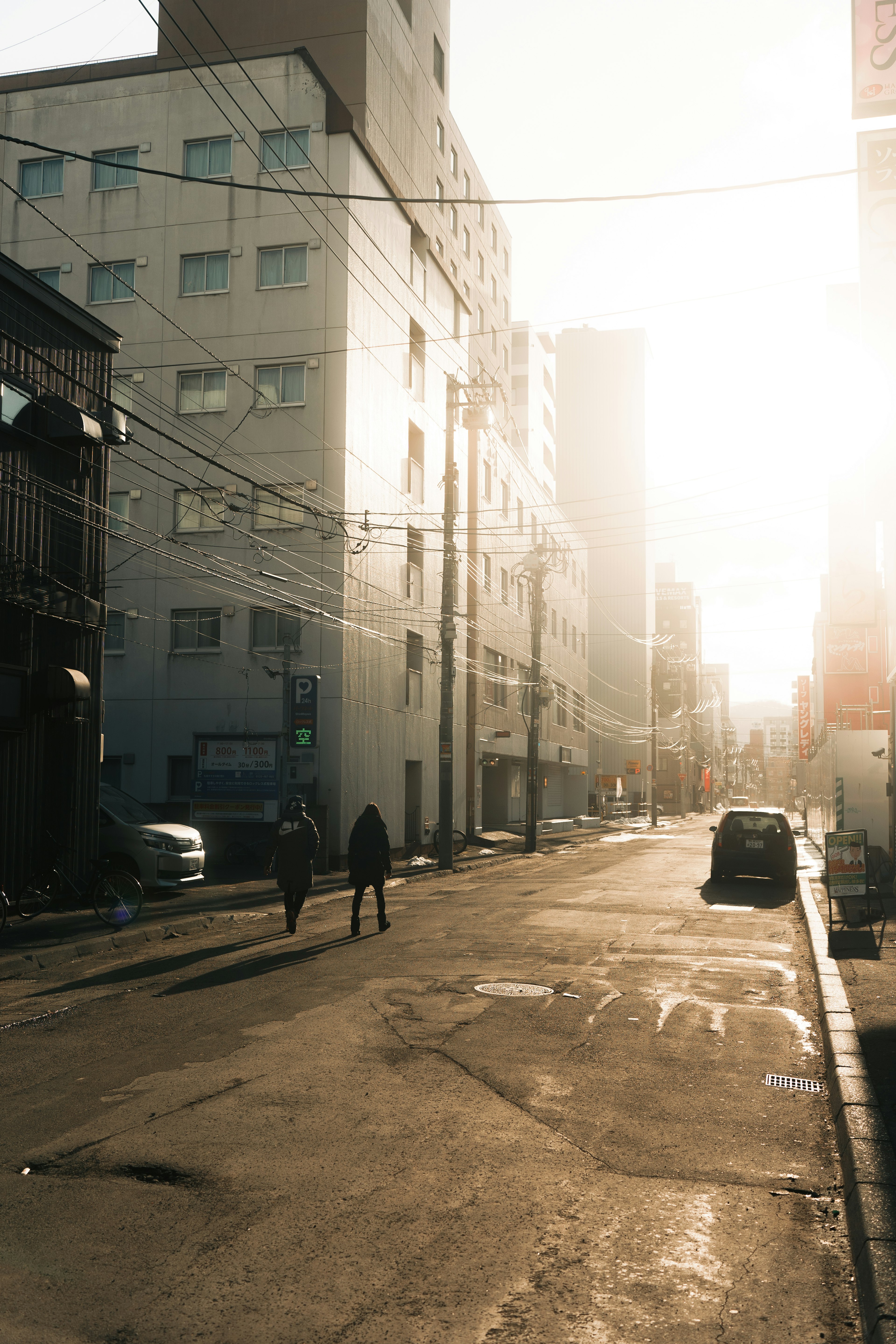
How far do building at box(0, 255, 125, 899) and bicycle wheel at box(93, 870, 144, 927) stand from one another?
181 cm

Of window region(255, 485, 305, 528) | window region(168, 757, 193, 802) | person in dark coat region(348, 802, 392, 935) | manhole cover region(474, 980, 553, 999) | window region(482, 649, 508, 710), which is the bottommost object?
manhole cover region(474, 980, 553, 999)

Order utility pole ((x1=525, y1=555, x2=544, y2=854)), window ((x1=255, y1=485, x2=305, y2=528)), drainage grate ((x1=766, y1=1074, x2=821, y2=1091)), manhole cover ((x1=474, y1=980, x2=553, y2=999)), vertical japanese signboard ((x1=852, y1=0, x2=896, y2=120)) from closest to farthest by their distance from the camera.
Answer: drainage grate ((x1=766, y1=1074, x2=821, y2=1091)) → manhole cover ((x1=474, y1=980, x2=553, y2=999)) → vertical japanese signboard ((x1=852, y1=0, x2=896, y2=120)) → window ((x1=255, y1=485, x2=305, y2=528)) → utility pole ((x1=525, y1=555, x2=544, y2=854))

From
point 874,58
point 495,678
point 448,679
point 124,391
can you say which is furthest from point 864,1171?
point 495,678

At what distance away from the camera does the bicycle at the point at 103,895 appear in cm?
1445

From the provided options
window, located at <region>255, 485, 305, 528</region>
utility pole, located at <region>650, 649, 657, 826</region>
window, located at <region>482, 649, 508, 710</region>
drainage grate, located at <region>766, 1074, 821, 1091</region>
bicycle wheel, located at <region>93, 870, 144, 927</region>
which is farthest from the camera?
utility pole, located at <region>650, 649, 657, 826</region>

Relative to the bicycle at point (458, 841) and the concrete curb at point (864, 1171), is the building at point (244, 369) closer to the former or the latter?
the bicycle at point (458, 841)

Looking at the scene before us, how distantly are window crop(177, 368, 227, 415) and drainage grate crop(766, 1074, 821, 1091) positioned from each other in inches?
983

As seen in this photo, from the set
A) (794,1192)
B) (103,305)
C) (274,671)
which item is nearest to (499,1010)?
(794,1192)

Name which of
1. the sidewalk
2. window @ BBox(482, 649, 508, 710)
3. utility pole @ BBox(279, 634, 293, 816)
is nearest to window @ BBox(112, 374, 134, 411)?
utility pole @ BBox(279, 634, 293, 816)

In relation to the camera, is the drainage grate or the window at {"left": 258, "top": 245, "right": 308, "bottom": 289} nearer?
the drainage grate

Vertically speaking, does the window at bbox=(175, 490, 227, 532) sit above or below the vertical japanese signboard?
below

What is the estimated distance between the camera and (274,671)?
2716cm

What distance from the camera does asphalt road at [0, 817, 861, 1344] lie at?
3.79 meters

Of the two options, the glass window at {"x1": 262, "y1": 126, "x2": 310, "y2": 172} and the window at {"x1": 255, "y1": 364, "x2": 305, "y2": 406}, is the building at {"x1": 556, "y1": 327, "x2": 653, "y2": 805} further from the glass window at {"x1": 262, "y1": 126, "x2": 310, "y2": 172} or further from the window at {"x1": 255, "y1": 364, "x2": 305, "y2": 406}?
the glass window at {"x1": 262, "y1": 126, "x2": 310, "y2": 172}
